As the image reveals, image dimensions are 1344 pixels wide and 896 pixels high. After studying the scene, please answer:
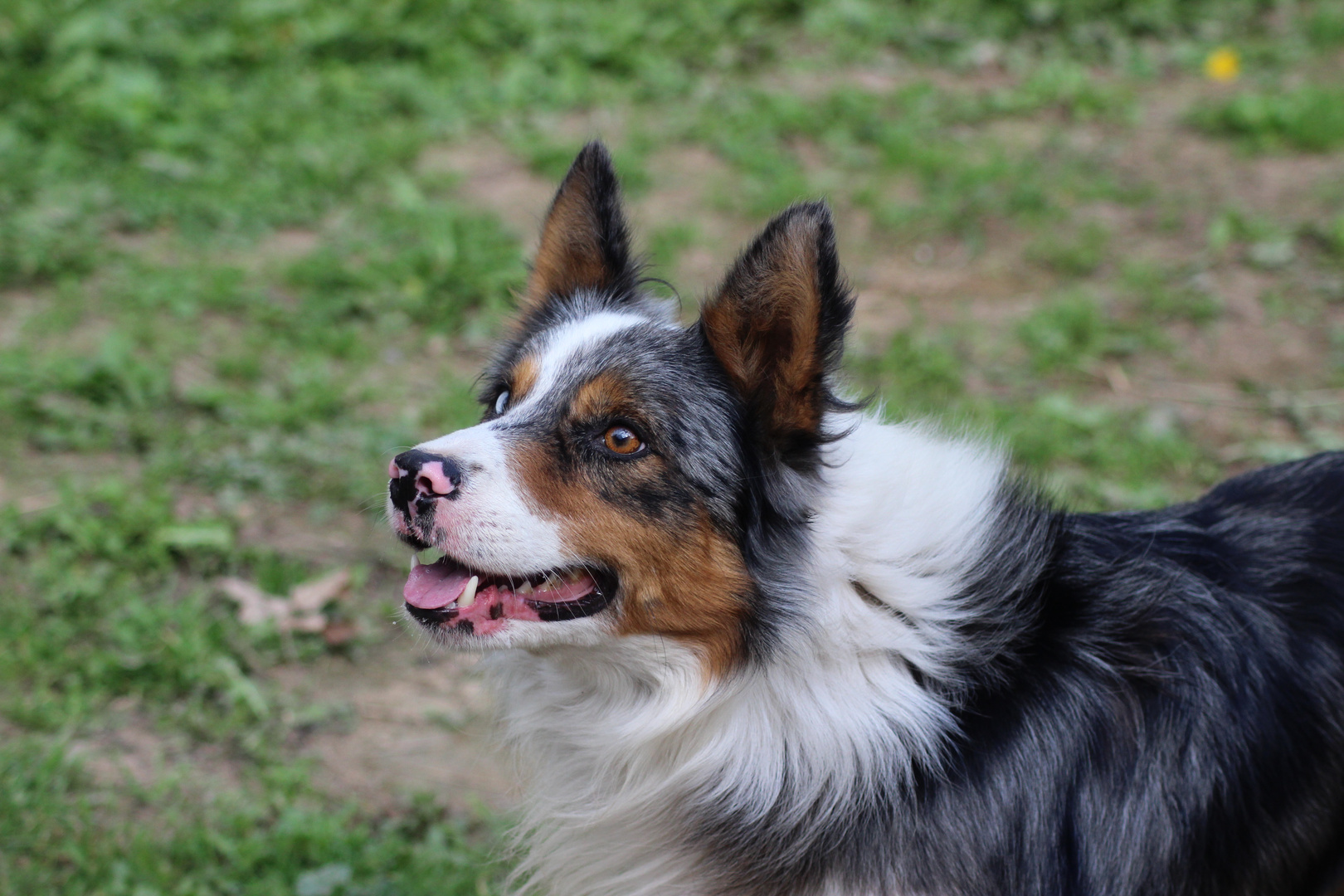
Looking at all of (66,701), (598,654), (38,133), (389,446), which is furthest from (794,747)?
(38,133)

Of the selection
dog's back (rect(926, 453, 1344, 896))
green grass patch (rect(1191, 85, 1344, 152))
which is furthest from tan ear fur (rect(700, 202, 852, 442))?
green grass patch (rect(1191, 85, 1344, 152))

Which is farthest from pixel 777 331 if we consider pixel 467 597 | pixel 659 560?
pixel 467 597

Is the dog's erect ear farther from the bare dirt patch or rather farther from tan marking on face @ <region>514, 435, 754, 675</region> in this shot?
the bare dirt patch

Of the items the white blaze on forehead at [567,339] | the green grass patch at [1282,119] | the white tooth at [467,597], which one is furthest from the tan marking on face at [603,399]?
the green grass patch at [1282,119]

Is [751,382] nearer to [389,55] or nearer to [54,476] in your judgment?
[54,476]

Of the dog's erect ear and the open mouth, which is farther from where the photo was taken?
the dog's erect ear

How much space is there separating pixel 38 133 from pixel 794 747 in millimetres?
6757

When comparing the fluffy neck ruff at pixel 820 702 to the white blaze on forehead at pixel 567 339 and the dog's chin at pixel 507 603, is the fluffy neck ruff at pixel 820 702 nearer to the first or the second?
the dog's chin at pixel 507 603

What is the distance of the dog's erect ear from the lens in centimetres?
318

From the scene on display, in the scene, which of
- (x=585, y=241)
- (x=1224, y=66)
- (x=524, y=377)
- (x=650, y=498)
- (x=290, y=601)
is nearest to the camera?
(x=650, y=498)

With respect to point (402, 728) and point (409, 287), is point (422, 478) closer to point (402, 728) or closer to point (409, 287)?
point (402, 728)

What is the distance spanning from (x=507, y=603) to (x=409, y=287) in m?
3.97

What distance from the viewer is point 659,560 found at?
2.67 m

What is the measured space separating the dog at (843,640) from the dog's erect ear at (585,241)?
0.56m
